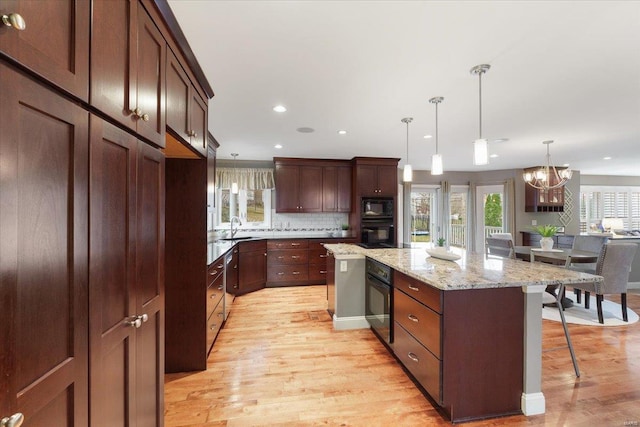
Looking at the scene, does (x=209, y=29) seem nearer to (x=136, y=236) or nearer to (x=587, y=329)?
(x=136, y=236)

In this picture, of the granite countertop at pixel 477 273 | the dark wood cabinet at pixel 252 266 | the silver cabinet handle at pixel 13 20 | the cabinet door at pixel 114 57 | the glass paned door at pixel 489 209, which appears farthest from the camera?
the glass paned door at pixel 489 209

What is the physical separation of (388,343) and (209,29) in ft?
9.41

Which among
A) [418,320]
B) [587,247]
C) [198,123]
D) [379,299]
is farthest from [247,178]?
[587,247]

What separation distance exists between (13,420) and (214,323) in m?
2.40

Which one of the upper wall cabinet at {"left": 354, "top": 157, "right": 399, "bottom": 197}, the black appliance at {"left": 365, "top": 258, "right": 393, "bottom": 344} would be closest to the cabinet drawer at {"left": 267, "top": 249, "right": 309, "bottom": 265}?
the upper wall cabinet at {"left": 354, "top": 157, "right": 399, "bottom": 197}

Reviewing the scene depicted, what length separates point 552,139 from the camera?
4176mm

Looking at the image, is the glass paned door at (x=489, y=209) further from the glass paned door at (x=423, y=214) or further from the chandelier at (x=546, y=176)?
the glass paned door at (x=423, y=214)

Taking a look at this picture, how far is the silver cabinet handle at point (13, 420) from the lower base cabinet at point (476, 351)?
1.88 m

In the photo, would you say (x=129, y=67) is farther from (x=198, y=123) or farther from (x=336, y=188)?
(x=336, y=188)

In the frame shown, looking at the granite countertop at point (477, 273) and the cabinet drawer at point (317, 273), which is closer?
the granite countertop at point (477, 273)

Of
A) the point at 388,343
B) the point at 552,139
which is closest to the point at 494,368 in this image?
the point at 388,343

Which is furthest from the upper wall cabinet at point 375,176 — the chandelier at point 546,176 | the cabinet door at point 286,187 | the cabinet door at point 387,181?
the chandelier at point 546,176

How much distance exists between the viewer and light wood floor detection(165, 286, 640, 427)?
6.14 ft

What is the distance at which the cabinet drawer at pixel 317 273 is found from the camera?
5.34 m
